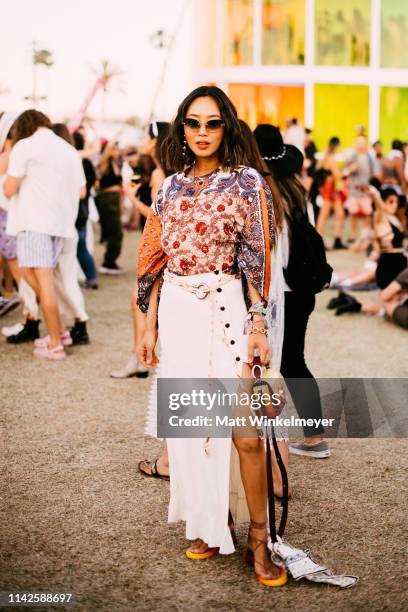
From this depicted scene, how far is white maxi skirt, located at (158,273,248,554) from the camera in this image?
3.64 m

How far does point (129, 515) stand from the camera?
4410 millimetres

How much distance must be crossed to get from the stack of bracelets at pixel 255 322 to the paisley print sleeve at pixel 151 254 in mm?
467

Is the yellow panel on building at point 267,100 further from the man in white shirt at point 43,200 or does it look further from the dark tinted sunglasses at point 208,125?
the dark tinted sunglasses at point 208,125

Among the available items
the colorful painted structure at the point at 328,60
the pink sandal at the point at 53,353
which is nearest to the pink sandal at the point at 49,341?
the pink sandal at the point at 53,353

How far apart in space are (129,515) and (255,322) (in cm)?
139

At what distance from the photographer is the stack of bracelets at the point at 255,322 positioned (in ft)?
11.7

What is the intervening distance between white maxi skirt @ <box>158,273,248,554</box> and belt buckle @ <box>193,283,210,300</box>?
0.02m

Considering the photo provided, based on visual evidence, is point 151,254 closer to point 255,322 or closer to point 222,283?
point 222,283

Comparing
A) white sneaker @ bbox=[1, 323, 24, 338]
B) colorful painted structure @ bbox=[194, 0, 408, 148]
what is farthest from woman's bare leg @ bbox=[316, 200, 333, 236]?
colorful painted structure @ bbox=[194, 0, 408, 148]

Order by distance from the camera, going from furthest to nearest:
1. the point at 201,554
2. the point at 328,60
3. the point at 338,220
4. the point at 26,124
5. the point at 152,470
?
1. the point at 328,60
2. the point at 338,220
3. the point at 26,124
4. the point at 152,470
5. the point at 201,554

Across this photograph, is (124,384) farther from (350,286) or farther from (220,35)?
(220,35)

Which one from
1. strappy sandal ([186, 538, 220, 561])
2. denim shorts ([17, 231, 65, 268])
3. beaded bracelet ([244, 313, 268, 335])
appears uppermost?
beaded bracelet ([244, 313, 268, 335])

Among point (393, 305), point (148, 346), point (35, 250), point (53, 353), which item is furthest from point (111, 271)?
point (148, 346)

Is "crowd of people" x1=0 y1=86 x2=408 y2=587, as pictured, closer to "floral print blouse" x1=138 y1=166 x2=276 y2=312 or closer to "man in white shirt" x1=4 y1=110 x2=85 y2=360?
"floral print blouse" x1=138 y1=166 x2=276 y2=312
